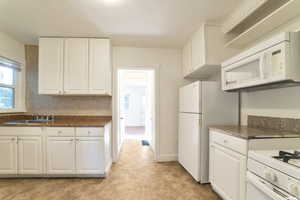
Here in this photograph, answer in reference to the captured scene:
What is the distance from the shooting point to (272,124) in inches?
76.7

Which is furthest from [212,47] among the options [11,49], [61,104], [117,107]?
[11,49]

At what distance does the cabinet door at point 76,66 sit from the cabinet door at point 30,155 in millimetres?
931

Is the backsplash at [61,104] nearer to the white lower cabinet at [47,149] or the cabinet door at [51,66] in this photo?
the cabinet door at [51,66]

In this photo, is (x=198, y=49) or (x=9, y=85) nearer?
(x=198, y=49)

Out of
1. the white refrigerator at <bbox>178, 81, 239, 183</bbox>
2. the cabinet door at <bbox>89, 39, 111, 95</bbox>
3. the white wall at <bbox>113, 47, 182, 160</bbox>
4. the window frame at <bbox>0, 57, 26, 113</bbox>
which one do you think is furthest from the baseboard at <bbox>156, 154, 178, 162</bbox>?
the window frame at <bbox>0, 57, 26, 113</bbox>

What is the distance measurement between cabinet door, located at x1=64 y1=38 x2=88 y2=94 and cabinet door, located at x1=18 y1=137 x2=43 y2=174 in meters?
0.93

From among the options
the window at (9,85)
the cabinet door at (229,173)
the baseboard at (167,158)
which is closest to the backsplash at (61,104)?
the window at (9,85)

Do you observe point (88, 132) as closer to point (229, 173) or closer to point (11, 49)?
point (229, 173)

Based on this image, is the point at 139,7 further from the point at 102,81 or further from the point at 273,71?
the point at 273,71

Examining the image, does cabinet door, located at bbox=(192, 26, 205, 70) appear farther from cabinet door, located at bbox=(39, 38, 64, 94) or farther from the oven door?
cabinet door, located at bbox=(39, 38, 64, 94)

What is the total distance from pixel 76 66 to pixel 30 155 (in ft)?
5.22

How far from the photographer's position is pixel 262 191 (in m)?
1.22

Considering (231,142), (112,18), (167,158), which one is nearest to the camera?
(231,142)

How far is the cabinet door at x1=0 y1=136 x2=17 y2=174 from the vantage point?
258 cm
